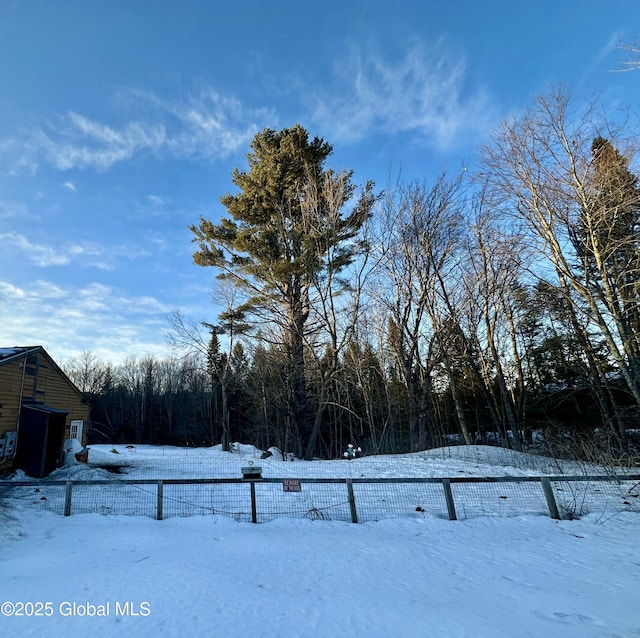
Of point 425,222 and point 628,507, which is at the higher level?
point 425,222

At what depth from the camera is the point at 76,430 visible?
16.6 metres

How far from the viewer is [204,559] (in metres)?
4.59

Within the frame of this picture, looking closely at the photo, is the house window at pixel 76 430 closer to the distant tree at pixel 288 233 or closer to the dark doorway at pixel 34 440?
the dark doorway at pixel 34 440

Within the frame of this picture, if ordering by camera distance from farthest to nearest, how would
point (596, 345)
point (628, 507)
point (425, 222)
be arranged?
point (596, 345)
point (425, 222)
point (628, 507)

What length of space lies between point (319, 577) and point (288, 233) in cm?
1395

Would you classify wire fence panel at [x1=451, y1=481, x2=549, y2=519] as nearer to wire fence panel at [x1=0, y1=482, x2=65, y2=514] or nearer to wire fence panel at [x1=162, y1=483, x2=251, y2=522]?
wire fence panel at [x1=162, y1=483, x2=251, y2=522]

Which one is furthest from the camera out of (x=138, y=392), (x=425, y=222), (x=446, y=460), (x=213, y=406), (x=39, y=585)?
(x=138, y=392)

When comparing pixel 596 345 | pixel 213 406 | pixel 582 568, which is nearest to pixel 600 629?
pixel 582 568

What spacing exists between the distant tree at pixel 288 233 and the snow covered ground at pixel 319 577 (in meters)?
9.84

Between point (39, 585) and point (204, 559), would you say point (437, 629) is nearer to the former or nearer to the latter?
point (204, 559)

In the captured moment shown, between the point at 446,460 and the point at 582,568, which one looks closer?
the point at 582,568

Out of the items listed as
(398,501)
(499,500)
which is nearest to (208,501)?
(398,501)

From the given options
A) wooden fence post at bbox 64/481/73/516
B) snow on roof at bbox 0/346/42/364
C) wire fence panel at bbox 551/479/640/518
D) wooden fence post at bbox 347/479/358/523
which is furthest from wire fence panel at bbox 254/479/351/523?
snow on roof at bbox 0/346/42/364

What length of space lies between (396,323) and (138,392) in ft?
140
